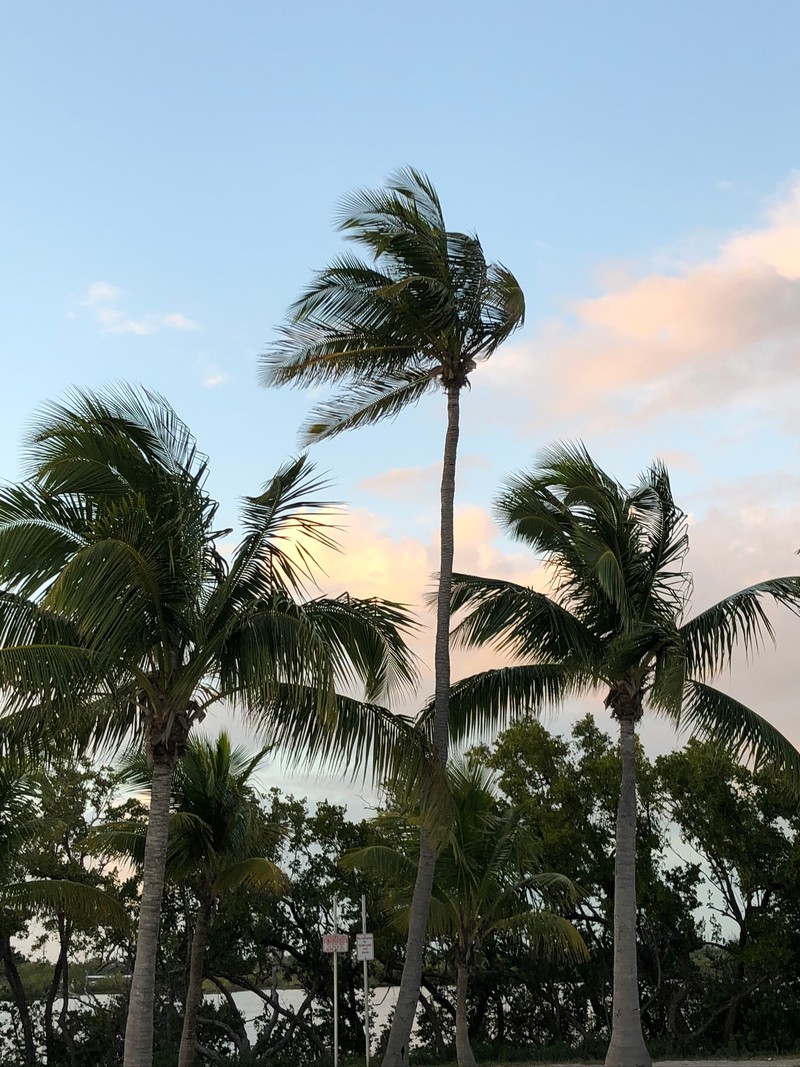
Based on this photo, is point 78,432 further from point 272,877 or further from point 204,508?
point 272,877

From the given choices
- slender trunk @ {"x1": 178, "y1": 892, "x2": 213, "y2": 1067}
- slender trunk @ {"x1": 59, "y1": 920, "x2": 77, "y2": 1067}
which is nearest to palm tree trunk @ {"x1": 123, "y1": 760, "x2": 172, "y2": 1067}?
slender trunk @ {"x1": 178, "y1": 892, "x2": 213, "y2": 1067}

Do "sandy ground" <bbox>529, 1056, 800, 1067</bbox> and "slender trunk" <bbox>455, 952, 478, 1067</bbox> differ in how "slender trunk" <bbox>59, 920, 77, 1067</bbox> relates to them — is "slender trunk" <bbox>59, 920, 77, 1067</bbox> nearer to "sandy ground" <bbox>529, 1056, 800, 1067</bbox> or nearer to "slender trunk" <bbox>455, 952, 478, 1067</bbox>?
"slender trunk" <bbox>455, 952, 478, 1067</bbox>

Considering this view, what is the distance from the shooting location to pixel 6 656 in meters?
10.3

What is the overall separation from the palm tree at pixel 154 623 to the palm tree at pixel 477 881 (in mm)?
6981

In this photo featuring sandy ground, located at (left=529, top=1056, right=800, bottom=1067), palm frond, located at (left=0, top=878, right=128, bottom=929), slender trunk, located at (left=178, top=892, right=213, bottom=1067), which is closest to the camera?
palm frond, located at (left=0, top=878, right=128, bottom=929)

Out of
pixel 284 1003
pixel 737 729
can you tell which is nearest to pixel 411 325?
pixel 737 729

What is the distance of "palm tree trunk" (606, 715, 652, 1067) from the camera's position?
1410 centimetres

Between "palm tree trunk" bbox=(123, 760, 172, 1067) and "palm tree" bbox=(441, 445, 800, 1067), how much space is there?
547 centimetres

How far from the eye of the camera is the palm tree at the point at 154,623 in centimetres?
1038

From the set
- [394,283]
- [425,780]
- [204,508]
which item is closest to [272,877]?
[425,780]

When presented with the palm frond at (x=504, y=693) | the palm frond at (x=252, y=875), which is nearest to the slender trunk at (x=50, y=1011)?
the palm frond at (x=252, y=875)

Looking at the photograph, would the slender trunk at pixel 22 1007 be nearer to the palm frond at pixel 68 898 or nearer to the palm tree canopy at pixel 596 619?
the palm frond at pixel 68 898

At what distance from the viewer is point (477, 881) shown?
18.4 m

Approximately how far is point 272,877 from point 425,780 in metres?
6.06
